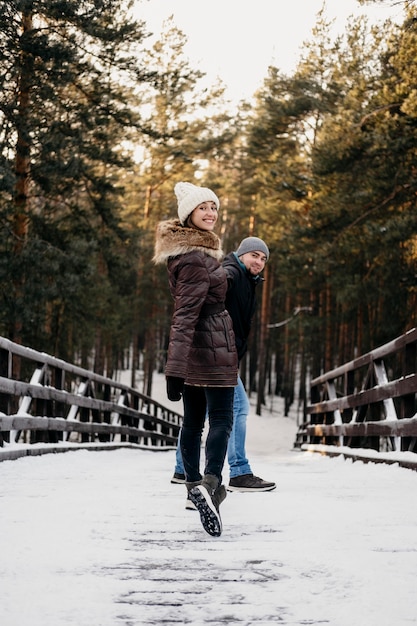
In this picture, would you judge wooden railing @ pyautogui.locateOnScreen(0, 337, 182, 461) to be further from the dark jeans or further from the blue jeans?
the dark jeans

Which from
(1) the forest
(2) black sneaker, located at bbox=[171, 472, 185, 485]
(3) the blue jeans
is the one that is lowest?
(2) black sneaker, located at bbox=[171, 472, 185, 485]

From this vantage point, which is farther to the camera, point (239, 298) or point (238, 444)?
point (238, 444)

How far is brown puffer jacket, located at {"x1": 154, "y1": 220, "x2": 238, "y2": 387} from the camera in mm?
3973

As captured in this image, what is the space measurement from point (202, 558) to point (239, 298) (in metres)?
2.26

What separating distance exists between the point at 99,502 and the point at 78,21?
1407 centimetres

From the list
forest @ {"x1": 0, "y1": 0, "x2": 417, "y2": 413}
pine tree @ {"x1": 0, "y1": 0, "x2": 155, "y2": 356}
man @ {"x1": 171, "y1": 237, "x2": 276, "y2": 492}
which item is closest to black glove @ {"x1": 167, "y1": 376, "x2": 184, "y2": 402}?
man @ {"x1": 171, "y1": 237, "x2": 276, "y2": 492}

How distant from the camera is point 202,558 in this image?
3.08 meters

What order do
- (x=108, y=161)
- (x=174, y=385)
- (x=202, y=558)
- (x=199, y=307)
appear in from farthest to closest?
1. (x=108, y=161)
2. (x=199, y=307)
3. (x=174, y=385)
4. (x=202, y=558)

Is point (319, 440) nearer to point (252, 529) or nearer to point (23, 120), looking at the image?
point (23, 120)

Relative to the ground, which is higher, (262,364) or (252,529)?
(262,364)

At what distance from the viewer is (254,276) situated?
17.3ft

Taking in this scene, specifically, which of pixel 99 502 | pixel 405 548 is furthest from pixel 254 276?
pixel 405 548

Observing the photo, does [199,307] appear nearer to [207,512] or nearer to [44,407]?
[207,512]

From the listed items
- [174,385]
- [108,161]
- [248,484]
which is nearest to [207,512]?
[174,385]
